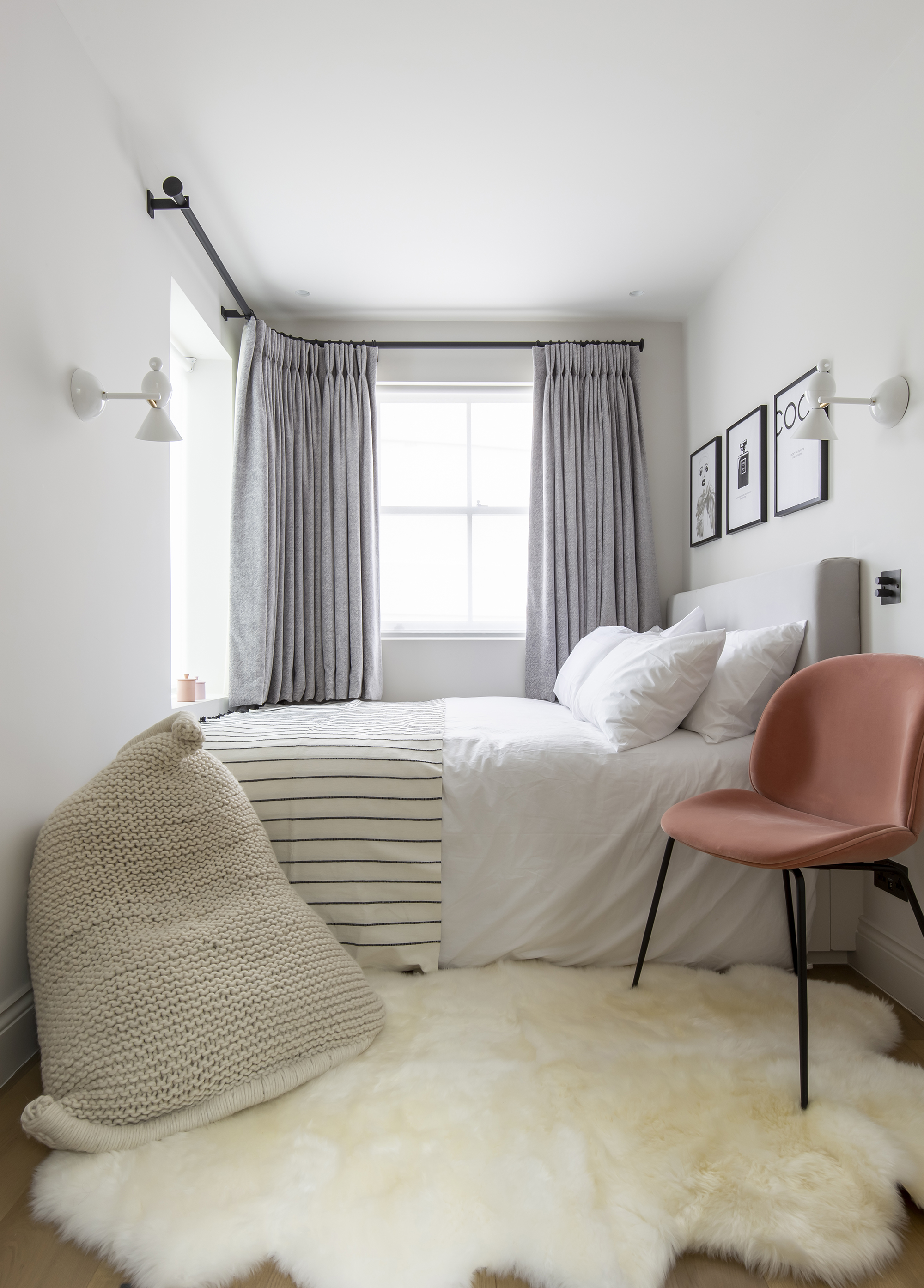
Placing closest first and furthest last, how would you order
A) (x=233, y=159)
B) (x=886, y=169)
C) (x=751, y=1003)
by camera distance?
(x=751, y=1003) < (x=886, y=169) < (x=233, y=159)

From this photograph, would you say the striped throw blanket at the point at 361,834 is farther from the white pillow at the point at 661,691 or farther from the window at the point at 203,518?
the window at the point at 203,518

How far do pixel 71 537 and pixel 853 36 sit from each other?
2467mm

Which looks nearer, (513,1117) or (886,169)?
(513,1117)

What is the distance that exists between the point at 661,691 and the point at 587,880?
0.59m

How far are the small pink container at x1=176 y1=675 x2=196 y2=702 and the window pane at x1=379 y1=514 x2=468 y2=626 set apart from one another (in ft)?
4.18

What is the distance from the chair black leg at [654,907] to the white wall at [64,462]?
4.67ft

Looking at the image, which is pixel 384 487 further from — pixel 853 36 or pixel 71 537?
pixel 853 36

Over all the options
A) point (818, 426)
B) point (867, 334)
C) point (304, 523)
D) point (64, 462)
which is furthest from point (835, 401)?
point (304, 523)

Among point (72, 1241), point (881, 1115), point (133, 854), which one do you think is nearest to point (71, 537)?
point (133, 854)

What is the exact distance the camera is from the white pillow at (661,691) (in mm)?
2059

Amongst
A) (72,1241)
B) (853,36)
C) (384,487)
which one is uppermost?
(853,36)

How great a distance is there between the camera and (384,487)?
3836 millimetres

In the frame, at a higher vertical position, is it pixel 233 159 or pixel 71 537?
pixel 233 159

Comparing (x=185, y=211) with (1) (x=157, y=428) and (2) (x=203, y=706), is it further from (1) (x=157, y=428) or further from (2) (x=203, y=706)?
(2) (x=203, y=706)
